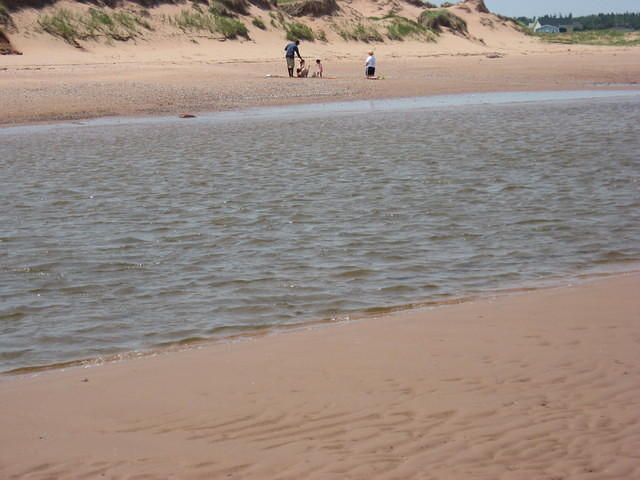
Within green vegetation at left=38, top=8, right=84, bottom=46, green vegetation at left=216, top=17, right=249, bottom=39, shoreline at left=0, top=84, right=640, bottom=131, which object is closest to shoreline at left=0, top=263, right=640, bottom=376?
shoreline at left=0, top=84, right=640, bottom=131

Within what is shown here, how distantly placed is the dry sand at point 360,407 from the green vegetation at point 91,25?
97.5 feet

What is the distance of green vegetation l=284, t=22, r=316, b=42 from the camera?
4011 cm

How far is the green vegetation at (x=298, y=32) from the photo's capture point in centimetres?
4011

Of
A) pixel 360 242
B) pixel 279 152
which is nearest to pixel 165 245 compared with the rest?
pixel 360 242

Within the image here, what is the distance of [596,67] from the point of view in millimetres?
36906

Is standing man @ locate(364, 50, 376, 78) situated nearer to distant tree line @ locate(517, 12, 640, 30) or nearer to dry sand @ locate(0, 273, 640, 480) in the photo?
dry sand @ locate(0, 273, 640, 480)

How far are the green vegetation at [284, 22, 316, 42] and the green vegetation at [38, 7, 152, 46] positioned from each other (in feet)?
24.0

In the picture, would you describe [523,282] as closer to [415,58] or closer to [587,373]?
[587,373]

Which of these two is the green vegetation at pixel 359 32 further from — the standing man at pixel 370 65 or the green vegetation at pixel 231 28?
the standing man at pixel 370 65

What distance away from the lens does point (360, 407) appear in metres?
3.94

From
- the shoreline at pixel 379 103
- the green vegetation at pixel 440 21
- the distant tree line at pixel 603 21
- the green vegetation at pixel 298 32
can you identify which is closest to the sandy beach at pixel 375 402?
the shoreline at pixel 379 103

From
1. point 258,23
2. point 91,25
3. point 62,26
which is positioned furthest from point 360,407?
point 258,23

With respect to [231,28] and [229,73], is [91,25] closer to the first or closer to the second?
[231,28]

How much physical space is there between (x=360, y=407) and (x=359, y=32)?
4193cm
